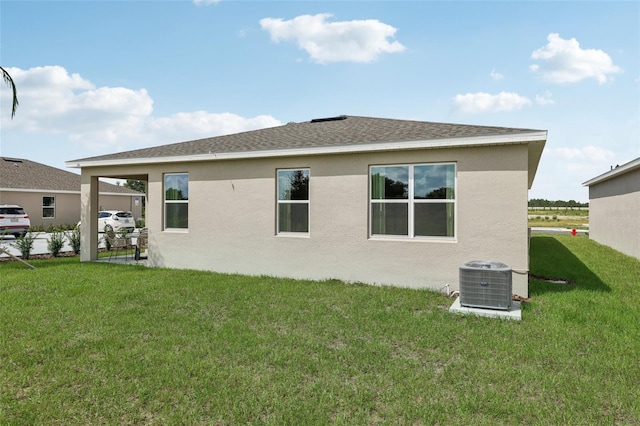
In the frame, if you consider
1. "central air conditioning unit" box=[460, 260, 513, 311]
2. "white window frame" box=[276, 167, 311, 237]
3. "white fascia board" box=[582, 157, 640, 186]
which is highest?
"white fascia board" box=[582, 157, 640, 186]

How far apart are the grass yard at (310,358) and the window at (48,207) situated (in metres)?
23.9

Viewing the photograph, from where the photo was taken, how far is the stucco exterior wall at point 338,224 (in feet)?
24.1

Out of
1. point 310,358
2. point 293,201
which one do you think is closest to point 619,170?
point 293,201

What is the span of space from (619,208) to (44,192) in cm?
3444

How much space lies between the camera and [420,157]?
8.02 metres

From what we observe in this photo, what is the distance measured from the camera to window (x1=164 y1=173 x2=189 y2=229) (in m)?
10.8

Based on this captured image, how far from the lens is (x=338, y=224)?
8766mm

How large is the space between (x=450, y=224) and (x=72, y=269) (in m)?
10.2

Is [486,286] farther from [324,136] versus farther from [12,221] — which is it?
[12,221]

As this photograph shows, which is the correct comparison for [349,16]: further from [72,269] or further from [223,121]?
[223,121]

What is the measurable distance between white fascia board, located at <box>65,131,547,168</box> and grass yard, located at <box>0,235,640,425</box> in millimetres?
3034

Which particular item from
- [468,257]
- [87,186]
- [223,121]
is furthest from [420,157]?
[223,121]

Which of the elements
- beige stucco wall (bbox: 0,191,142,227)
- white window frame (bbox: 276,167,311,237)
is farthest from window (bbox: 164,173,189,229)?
beige stucco wall (bbox: 0,191,142,227)

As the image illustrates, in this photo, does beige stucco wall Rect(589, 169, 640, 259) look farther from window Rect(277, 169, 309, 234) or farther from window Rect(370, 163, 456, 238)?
window Rect(277, 169, 309, 234)
